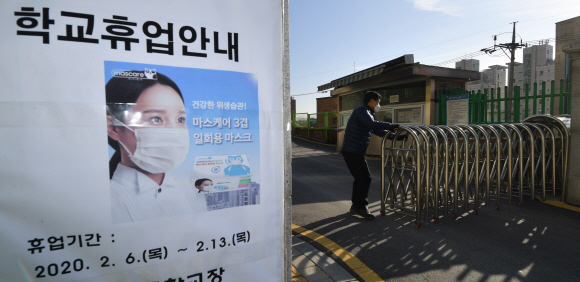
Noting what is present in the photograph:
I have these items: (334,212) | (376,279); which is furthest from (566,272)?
→ (334,212)

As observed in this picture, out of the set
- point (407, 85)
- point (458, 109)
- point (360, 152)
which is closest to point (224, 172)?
point (360, 152)

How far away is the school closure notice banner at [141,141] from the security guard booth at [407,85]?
360 inches

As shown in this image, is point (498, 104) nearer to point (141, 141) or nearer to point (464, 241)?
point (464, 241)

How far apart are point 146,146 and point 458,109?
9444 mm

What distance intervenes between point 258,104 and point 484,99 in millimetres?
8454

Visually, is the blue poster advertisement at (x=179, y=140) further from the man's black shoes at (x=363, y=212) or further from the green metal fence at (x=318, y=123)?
the green metal fence at (x=318, y=123)

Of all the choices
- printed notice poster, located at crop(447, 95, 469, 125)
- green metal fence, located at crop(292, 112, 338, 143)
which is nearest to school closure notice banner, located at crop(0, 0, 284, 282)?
printed notice poster, located at crop(447, 95, 469, 125)

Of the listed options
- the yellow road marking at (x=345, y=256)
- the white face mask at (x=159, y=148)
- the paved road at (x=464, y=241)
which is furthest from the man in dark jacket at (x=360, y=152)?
the white face mask at (x=159, y=148)

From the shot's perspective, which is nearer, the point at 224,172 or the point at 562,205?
the point at 224,172

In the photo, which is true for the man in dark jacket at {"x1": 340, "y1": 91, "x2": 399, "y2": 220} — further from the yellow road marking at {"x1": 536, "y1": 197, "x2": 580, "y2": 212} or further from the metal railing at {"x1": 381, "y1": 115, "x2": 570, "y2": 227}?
the yellow road marking at {"x1": 536, "y1": 197, "x2": 580, "y2": 212}

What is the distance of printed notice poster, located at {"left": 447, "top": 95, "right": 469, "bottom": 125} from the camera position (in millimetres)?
8969

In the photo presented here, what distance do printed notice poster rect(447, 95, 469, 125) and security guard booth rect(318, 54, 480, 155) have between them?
717mm

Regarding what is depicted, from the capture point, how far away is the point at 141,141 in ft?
4.99

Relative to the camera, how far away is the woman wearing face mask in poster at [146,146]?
4.86ft
